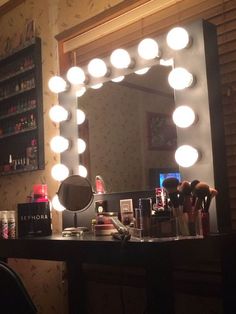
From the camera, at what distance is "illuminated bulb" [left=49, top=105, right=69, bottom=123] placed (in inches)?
71.7

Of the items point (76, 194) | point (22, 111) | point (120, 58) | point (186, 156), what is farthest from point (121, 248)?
point (22, 111)

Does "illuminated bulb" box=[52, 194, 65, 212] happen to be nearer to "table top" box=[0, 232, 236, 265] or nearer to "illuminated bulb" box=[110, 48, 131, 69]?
"table top" box=[0, 232, 236, 265]

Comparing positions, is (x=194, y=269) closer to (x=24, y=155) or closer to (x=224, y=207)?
(x=224, y=207)

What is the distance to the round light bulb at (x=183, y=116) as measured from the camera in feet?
4.52

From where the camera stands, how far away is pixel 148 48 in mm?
1504

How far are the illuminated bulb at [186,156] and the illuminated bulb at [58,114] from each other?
0.63 m

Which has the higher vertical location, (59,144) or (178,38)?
Result: (178,38)

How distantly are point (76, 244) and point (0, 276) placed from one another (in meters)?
0.24

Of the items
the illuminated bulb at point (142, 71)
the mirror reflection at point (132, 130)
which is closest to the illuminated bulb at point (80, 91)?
the mirror reflection at point (132, 130)

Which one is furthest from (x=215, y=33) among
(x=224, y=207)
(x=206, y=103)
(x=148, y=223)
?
(x=148, y=223)

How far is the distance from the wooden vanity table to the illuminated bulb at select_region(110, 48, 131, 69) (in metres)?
0.72

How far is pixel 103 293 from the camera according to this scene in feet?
5.47

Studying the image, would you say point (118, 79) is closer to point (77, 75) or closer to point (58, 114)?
point (77, 75)

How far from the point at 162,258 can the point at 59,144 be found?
3.23ft
